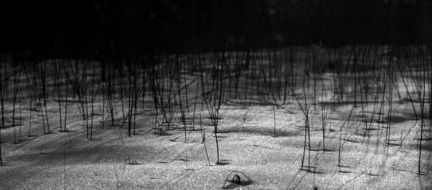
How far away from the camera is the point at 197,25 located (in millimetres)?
4148

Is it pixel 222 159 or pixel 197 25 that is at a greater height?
pixel 197 25

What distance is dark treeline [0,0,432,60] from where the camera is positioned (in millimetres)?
3986

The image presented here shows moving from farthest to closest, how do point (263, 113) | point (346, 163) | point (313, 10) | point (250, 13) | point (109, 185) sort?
point (313, 10) → point (250, 13) → point (263, 113) → point (346, 163) → point (109, 185)

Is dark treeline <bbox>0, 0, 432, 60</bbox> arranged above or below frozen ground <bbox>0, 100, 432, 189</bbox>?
above

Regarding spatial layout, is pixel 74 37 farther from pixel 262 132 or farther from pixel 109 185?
pixel 109 185

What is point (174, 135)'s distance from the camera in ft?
5.93

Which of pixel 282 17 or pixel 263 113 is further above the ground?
pixel 282 17

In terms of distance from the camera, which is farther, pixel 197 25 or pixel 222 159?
pixel 197 25

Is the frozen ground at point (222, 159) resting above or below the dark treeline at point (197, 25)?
below

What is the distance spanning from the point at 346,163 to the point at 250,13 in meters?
5.11

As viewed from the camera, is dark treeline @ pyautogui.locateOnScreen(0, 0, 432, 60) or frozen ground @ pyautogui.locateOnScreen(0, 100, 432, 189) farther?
dark treeline @ pyautogui.locateOnScreen(0, 0, 432, 60)

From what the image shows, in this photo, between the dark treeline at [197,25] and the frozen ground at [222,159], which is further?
the dark treeline at [197,25]

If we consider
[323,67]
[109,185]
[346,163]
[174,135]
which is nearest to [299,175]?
[346,163]

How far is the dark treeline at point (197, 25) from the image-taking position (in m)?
3.99
